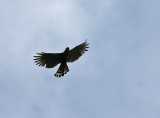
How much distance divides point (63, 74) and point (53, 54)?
5.31 feet

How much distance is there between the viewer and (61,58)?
239 ft

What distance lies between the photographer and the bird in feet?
238

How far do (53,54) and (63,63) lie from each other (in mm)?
1002

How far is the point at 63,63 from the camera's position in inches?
2867

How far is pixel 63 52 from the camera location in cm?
7269

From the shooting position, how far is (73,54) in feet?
240

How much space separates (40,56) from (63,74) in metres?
2.11

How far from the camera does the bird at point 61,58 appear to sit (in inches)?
2857

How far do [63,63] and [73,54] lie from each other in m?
1.02

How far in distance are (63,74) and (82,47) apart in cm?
249

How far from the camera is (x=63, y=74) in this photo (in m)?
72.6

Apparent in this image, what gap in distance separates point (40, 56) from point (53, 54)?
951 millimetres

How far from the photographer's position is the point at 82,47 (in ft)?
241
